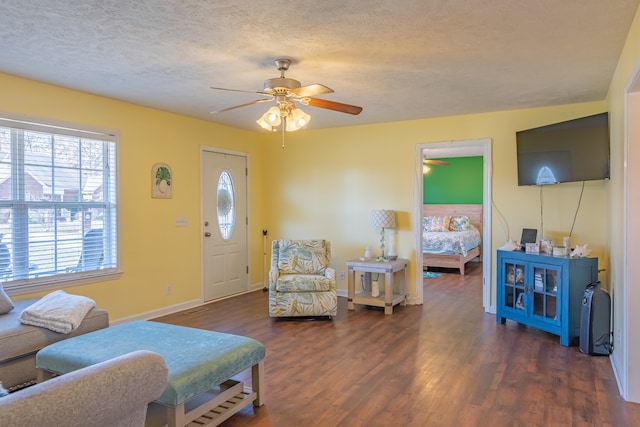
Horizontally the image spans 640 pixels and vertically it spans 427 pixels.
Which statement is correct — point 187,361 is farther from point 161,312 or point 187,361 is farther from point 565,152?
point 565,152

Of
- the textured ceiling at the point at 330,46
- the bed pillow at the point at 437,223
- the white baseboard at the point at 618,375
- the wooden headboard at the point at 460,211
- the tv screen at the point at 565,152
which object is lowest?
the white baseboard at the point at 618,375

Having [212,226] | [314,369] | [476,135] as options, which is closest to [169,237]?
[212,226]

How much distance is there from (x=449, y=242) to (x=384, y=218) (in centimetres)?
300

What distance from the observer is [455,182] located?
9797mm

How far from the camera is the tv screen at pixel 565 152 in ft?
12.5

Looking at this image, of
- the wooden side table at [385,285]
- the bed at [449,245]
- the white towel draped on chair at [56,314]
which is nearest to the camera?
the white towel draped on chair at [56,314]

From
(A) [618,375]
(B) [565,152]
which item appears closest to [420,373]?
(A) [618,375]

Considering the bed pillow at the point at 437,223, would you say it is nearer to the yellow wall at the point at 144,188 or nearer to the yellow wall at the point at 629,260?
the yellow wall at the point at 144,188

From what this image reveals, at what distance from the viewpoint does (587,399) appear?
9.19 feet

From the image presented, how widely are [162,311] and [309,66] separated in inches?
131

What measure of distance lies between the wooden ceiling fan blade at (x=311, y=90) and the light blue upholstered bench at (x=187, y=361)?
5.71 feet

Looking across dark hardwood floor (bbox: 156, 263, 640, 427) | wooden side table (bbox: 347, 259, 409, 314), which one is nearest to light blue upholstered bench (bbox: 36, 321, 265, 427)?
dark hardwood floor (bbox: 156, 263, 640, 427)

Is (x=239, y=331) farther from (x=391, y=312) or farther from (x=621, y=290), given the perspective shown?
(x=621, y=290)

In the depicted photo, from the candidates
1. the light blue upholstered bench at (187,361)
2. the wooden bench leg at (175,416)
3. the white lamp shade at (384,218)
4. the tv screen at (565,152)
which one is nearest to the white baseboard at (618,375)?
the tv screen at (565,152)
